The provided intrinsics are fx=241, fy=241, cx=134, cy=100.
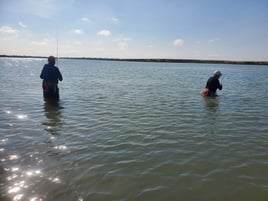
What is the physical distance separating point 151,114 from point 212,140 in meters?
3.74

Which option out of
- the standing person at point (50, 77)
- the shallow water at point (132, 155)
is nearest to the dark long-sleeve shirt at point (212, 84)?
the shallow water at point (132, 155)

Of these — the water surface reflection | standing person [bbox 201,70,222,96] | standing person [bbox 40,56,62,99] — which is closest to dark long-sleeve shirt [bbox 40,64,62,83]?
standing person [bbox 40,56,62,99]

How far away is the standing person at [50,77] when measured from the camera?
497 inches

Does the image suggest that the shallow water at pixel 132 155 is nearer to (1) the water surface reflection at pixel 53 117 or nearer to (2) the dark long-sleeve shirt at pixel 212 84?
(1) the water surface reflection at pixel 53 117

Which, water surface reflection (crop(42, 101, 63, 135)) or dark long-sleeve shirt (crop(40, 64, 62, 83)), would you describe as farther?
dark long-sleeve shirt (crop(40, 64, 62, 83))

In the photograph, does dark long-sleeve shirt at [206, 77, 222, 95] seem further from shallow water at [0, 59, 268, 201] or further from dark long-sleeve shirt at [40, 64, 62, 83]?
dark long-sleeve shirt at [40, 64, 62, 83]

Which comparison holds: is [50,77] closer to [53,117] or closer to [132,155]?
[53,117]

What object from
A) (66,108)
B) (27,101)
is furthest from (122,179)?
(27,101)

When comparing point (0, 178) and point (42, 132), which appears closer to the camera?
point (0, 178)

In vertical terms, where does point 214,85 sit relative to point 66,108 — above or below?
above

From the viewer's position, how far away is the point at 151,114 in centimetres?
1071

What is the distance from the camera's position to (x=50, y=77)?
12703 millimetres

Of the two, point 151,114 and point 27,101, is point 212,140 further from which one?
point 27,101

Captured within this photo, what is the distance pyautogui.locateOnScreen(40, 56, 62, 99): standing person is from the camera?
41.4 ft
